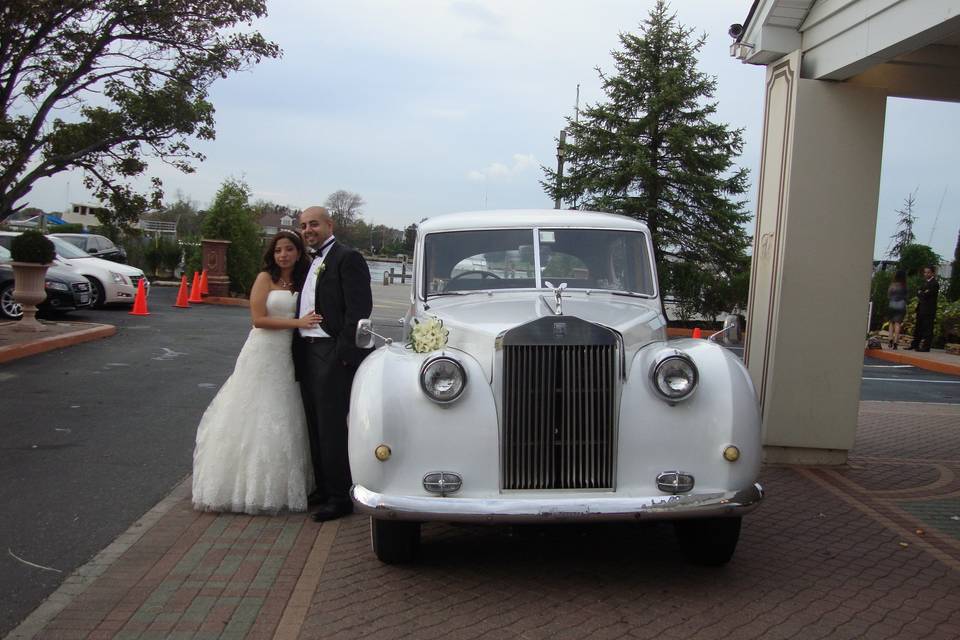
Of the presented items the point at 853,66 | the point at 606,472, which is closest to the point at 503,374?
the point at 606,472

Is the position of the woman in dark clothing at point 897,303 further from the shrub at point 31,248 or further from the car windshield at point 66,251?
the car windshield at point 66,251

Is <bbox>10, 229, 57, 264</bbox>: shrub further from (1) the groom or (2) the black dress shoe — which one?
(2) the black dress shoe

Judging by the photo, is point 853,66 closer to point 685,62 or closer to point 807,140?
point 807,140

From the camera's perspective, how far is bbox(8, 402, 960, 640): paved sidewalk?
155 inches

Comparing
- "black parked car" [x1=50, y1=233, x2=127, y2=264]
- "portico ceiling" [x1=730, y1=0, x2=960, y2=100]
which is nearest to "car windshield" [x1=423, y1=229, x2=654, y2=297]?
"portico ceiling" [x1=730, y1=0, x2=960, y2=100]

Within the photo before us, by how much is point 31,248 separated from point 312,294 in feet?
26.9

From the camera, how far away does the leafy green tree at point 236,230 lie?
74.3 feet

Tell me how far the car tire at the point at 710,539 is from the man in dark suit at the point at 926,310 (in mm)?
13898

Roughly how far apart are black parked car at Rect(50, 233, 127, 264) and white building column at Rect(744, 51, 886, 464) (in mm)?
21018

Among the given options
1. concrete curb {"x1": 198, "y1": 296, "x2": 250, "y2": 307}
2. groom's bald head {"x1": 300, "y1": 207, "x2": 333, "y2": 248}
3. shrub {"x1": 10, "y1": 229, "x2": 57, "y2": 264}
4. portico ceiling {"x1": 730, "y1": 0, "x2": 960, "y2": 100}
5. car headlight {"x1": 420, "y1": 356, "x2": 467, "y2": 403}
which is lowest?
concrete curb {"x1": 198, "y1": 296, "x2": 250, "y2": 307}

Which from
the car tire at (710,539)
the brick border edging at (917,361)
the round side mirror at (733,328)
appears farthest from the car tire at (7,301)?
the brick border edging at (917,361)

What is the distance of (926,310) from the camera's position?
1700 centimetres

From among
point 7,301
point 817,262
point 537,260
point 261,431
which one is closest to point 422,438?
point 261,431

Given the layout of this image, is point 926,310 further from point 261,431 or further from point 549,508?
point 549,508
